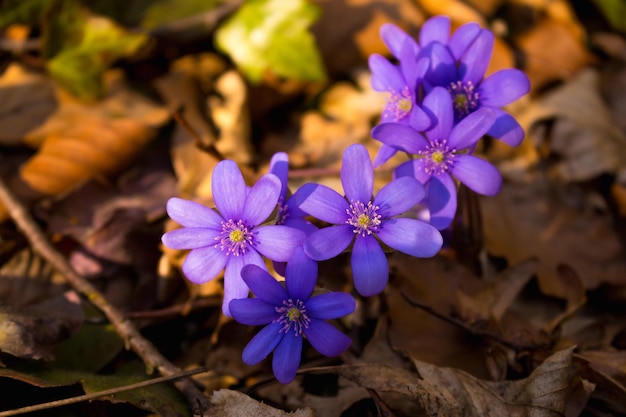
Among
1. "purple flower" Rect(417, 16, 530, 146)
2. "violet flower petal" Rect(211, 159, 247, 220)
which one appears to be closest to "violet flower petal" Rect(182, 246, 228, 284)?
"violet flower petal" Rect(211, 159, 247, 220)

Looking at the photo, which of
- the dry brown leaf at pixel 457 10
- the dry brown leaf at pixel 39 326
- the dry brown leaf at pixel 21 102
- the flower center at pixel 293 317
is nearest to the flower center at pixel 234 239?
the flower center at pixel 293 317

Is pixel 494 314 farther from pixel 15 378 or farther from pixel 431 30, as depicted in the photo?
pixel 15 378

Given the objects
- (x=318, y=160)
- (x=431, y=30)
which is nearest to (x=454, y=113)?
(x=431, y=30)

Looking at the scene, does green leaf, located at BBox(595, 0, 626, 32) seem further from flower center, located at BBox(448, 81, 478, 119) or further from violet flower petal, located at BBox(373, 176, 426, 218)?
violet flower petal, located at BBox(373, 176, 426, 218)

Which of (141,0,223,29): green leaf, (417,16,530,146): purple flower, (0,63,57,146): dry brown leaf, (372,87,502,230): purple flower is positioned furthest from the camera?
(141,0,223,29): green leaf

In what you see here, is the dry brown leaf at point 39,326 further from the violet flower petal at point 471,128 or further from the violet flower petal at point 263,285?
the violet flower petal at point 471,128

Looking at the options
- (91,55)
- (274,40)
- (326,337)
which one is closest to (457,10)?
(274,40)
